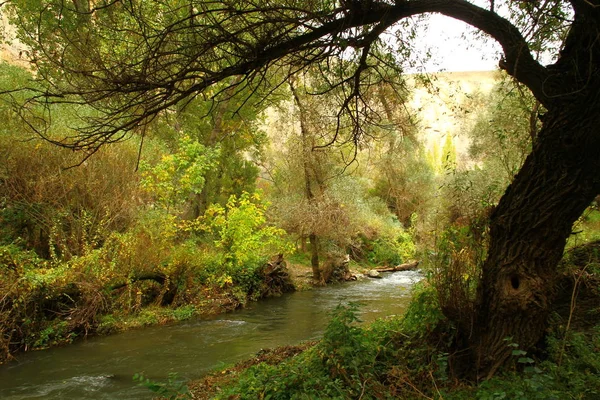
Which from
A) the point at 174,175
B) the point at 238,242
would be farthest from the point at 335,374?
the point at 174,175

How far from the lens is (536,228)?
3.43m

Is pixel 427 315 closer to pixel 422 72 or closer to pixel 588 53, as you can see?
pixel 588 53

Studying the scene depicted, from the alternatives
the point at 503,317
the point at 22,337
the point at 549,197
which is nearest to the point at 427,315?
the point at 503,317

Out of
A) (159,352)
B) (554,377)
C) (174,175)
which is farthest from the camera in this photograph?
(174,175)

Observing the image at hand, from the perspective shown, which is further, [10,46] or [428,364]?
[10,46]

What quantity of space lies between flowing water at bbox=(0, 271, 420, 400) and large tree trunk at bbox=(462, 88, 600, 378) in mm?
1731

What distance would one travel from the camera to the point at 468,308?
149 inches

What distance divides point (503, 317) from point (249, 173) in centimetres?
1662

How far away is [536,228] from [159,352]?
7066 mm

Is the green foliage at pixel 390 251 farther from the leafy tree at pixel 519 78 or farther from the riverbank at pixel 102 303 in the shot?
the leafy tree at pixel 519 78

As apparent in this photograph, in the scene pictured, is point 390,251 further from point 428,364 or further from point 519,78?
point 519,78

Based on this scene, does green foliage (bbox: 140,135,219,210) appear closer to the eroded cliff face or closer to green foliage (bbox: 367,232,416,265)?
the eroded cliff face

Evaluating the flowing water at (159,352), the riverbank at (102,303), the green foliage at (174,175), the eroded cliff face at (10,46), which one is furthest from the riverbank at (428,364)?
the green foliage at (174,175)

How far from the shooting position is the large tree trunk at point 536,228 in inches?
128
